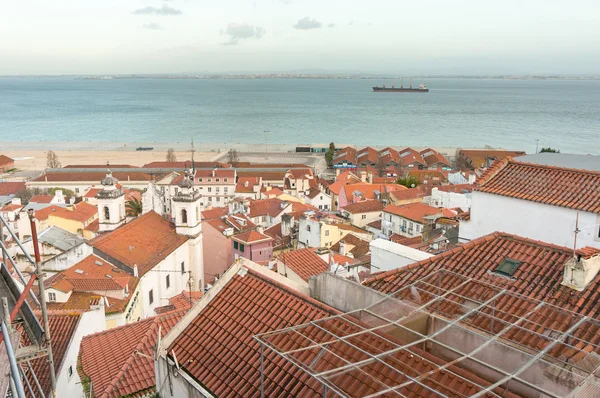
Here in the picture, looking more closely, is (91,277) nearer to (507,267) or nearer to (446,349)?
(507,267)

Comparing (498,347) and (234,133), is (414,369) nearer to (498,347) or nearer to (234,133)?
(498,347)

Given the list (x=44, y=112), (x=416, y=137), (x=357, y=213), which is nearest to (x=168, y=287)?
(x=357, y=213)

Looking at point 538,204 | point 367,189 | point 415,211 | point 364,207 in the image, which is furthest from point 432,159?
point 538,204

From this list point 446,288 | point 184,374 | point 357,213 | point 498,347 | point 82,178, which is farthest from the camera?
point 82,178

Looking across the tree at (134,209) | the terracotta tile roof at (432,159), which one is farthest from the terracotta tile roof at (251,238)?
the terracotta tile roof at (432,159)

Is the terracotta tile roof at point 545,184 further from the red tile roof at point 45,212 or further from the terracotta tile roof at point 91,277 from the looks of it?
the red tile roof at point 45,212

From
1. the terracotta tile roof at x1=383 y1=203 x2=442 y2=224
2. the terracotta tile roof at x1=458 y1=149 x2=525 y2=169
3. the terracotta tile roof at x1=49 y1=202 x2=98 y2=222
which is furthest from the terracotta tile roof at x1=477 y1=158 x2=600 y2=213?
the terracotta tile roof at x1=458 y1=149 x2=525 y2=169

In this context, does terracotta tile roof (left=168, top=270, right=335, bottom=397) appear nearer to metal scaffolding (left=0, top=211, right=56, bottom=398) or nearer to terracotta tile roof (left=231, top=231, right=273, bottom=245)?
metal scaffolding (left=0, top=211, right=56, bottom=398)
